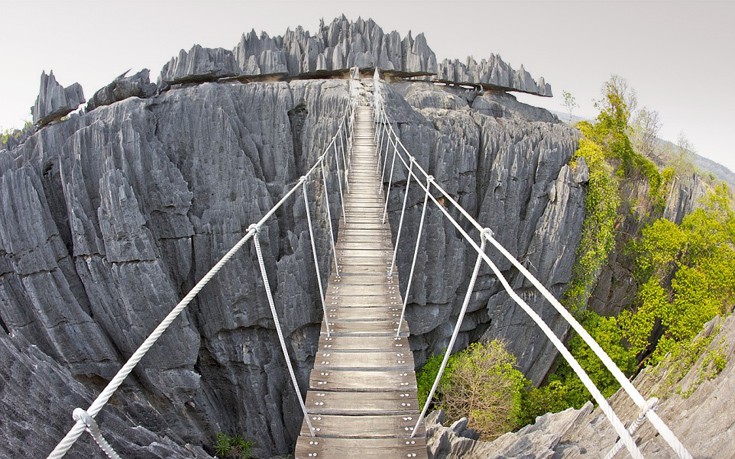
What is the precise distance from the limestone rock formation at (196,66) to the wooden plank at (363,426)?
732 inches

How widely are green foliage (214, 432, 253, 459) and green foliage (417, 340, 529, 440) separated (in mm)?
5921

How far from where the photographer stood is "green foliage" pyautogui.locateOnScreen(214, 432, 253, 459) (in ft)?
39.4

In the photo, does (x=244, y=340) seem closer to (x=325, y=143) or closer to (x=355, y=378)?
(x=325, y=143)

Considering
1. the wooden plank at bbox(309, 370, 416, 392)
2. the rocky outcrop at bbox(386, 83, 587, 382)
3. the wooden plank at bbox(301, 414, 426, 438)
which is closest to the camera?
the wooden plank at bbox(301, 414, 426, 438)

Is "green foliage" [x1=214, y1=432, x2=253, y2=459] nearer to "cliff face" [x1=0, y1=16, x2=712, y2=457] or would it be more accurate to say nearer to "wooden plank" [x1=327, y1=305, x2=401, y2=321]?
"cliff face" [x1=0, y1=16, x2=712, y2=457]

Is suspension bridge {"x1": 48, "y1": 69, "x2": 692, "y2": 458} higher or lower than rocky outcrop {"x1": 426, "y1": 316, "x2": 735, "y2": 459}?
higher

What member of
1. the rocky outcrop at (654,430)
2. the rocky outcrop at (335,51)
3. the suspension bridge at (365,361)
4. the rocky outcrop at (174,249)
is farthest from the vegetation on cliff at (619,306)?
the rocky outcrop at (335,51)

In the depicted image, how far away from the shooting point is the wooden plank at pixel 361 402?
3.57 metres

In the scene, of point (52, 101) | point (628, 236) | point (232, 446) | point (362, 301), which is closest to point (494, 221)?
point (628, 236)

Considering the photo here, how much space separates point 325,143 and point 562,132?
9.99 m

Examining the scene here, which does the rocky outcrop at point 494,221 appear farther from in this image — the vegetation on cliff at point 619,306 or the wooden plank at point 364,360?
the wooden plank at point 364,360

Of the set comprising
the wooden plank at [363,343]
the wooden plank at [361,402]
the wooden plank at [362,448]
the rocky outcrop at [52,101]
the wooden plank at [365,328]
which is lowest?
the wooden plank at [362,448]

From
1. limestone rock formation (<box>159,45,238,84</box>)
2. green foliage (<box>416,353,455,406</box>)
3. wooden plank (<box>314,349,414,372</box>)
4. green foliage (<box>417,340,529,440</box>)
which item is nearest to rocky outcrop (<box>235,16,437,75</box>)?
limestone rock formation (<box>159,45,238,84</box>)

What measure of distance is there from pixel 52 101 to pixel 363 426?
54.8 feet
